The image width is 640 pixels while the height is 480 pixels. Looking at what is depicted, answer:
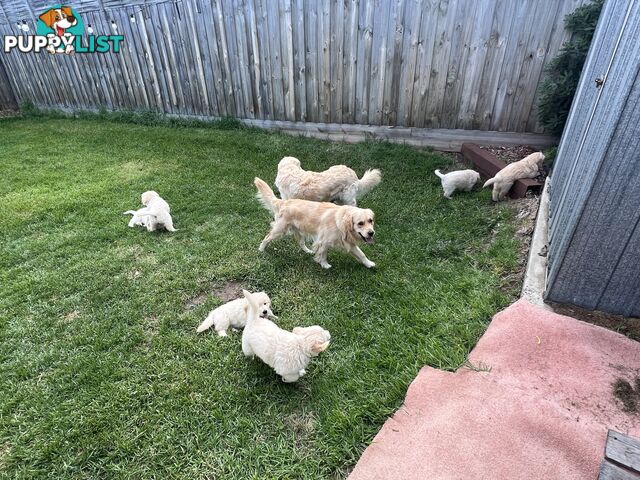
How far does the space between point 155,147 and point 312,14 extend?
408 centimetres

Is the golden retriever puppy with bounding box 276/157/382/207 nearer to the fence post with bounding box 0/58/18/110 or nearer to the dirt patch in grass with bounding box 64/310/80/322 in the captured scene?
the dirt patch in grass with bounding box 64/310/80/322

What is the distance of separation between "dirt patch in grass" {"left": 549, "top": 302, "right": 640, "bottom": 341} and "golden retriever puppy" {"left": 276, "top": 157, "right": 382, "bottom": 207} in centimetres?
251

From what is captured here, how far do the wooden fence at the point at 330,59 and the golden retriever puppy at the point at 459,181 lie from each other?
1685 mm

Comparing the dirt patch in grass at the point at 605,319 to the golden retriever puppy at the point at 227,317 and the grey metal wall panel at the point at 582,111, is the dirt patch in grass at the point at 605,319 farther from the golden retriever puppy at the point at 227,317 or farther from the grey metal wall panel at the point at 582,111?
the golden retriever puppy at the point at 227,317

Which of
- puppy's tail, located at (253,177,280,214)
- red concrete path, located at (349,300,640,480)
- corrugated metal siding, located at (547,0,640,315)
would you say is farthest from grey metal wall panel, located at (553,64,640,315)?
puppy's tail, located at (253,177,280,214)

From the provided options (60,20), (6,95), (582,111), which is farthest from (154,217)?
(6,95)

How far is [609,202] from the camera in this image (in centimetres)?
248

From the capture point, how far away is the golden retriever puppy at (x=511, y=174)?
4.59 metres

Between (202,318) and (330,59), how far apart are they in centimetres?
546

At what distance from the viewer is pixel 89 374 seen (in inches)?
109

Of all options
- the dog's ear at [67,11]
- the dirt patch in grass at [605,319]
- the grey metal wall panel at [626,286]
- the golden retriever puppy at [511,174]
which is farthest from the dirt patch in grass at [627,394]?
the dog's ear at [67,11]

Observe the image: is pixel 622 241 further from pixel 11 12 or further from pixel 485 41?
pixel 11 12

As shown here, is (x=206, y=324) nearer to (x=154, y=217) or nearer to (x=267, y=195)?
(x=267, y=195)

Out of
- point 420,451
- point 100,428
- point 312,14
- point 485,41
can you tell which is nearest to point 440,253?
point 420,451
